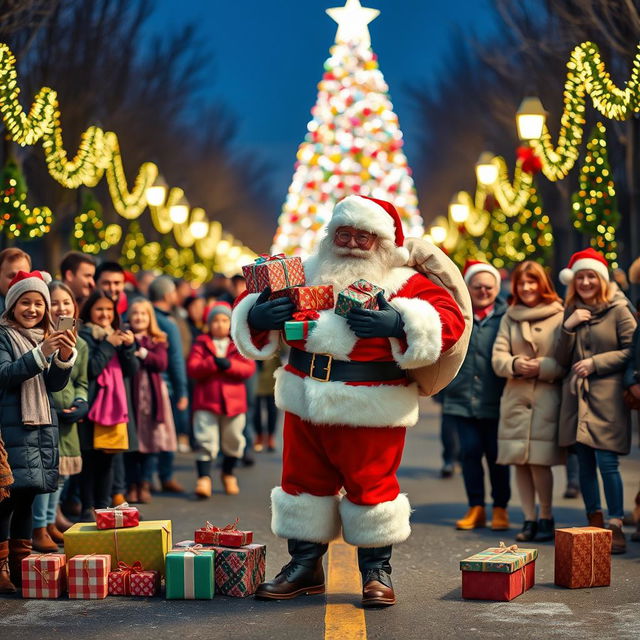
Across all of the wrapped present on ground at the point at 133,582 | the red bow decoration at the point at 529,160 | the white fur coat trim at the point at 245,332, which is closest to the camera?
the wrapped present on ground at the point at 133,582

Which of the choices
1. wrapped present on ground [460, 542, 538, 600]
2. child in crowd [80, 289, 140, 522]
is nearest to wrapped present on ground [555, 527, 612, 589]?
wrapped present on ground [460, 542, 538, 600]

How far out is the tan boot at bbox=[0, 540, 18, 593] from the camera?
814 centimetres

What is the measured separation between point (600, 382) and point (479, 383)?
1.15m

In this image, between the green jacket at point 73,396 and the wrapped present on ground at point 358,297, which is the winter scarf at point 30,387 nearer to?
the green jacket at point 73,396

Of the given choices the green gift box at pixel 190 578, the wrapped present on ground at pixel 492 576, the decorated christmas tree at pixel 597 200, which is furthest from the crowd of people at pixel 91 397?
the decorated christmas tree at pixel 597 200

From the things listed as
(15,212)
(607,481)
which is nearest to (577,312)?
(607,481)

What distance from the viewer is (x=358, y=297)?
7641 millimetres

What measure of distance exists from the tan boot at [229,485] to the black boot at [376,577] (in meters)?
5.06

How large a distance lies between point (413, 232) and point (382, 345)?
2829 centimetres

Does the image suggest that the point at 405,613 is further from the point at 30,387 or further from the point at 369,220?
the point at 30,387

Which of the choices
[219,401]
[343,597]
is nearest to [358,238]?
[343,597]

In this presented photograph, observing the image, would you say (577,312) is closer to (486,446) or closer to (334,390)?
(486,446)

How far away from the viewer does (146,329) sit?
41.8 ft

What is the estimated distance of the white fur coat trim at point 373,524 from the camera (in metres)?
7.78
